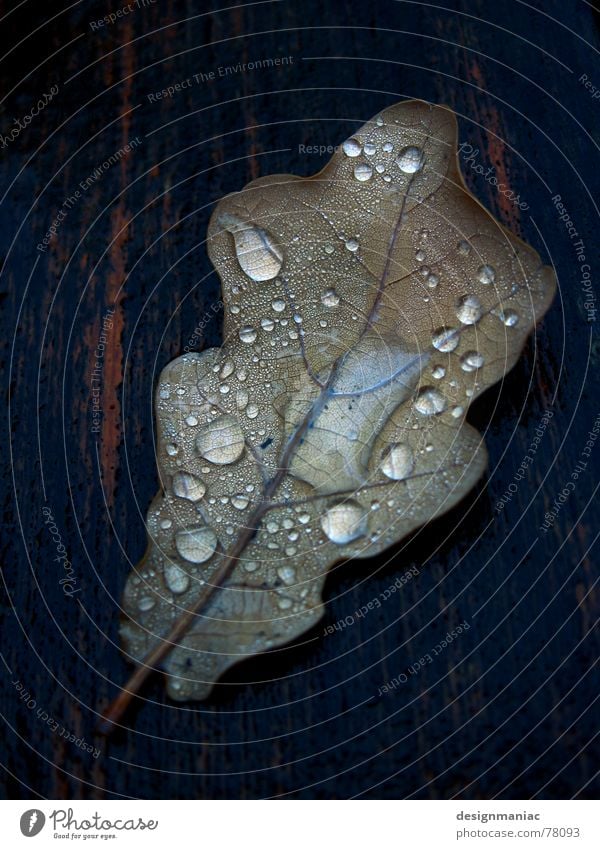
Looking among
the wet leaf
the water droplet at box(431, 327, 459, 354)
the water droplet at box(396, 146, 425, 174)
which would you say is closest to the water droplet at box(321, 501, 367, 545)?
the wet leaf

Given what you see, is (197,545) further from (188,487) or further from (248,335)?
(248,335)

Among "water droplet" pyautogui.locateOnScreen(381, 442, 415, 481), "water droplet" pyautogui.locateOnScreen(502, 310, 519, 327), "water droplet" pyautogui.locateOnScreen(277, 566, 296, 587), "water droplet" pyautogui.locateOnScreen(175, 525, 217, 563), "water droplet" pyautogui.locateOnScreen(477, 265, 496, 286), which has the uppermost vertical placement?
"water droplet" pyautogui.locateOnScreen(477, 265, 496, 286)

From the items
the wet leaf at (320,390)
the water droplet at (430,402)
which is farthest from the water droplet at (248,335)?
the water droplet at (430,402)

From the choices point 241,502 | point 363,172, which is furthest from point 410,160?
point 241,502

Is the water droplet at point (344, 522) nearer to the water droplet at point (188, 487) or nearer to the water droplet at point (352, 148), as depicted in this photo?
the water droplet at point (188, 487)

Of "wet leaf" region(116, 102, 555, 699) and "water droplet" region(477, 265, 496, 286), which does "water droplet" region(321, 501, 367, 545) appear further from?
"water droplet" region(477, 265, 496, 286)
